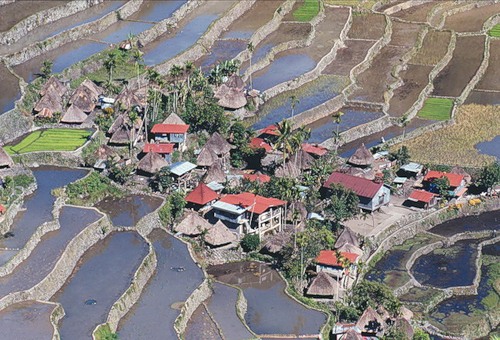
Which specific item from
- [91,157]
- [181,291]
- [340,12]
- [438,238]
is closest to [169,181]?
[91,157]

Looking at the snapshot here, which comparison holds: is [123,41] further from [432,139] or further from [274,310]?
[274,310]

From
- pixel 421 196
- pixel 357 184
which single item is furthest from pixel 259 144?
pixel 421 196

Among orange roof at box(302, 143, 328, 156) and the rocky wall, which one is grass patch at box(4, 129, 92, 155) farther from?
orange roof at box(302, 143, 328, 156)

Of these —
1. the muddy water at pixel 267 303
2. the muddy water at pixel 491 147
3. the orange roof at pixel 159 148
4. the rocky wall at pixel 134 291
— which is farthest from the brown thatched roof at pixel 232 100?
the rocky wall at pixel 134 291

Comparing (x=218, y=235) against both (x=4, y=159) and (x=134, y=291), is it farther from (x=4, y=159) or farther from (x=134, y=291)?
(x=4, y=159)

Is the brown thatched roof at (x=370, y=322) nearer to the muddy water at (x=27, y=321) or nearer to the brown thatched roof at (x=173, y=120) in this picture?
the muddy water at (x=27, y=321)
